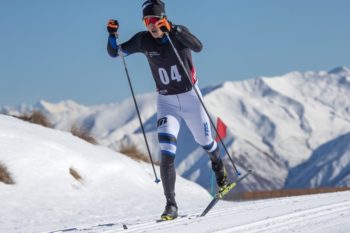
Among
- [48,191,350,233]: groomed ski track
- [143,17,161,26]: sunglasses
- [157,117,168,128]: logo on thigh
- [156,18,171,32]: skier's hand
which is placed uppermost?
[143,17,161,26]: sunglasses

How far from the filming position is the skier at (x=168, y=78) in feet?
26.2

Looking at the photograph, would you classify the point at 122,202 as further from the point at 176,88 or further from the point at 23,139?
the point at 176,88

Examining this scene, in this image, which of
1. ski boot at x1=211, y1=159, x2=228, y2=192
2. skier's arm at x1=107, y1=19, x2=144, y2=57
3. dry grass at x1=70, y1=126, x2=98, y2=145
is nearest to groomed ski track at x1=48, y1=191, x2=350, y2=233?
ski boot at x1=211, y1=159, x2=228, y2=192

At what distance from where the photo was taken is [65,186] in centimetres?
1286

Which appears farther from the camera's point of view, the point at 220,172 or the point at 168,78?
the point at 220,172

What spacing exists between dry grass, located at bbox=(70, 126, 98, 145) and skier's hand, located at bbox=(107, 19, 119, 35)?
9.93 metres

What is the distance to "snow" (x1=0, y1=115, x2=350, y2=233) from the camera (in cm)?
709

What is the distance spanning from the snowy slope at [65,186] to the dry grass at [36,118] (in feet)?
2.97

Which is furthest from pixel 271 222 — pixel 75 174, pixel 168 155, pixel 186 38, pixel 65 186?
pixel 75 174

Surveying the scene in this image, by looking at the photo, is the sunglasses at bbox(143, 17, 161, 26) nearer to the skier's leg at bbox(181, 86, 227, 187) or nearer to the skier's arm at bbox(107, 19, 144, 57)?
the skier's arm at bbox(107, 19, 144, 57)

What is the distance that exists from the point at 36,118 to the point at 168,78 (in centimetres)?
1006

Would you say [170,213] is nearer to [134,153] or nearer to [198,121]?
[198,121]

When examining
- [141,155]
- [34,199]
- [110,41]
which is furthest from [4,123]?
[110,41]

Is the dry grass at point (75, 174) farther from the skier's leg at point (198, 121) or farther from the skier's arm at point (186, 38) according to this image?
the skier's arm at point (186, 38)
